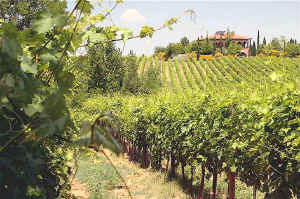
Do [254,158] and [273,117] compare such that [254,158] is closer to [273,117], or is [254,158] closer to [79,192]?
[273,117]

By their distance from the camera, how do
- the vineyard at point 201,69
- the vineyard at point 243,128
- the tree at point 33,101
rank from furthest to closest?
1. the vineyard at point 201,69
2. the vineyard at point 243,128
3. the tree at point 33,101

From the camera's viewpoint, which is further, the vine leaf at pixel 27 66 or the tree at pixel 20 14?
the tree at pixel 20 14

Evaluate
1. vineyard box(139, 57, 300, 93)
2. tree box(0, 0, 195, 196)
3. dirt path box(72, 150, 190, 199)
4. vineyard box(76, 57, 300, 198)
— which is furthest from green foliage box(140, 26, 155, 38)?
vineyard box(139, 57, 300, 93)

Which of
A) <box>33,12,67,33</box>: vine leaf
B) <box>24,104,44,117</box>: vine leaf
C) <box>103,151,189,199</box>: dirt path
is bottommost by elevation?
<box>103,151,189,199</box>: dirt path

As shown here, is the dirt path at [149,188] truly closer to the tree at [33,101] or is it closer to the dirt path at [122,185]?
the dirt path at [122,185]

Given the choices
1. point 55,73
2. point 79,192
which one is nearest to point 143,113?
point 79,192

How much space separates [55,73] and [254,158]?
15.9 ft

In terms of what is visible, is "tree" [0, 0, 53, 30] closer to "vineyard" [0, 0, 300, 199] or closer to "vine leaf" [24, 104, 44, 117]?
"vineyard" [0, 0, 300, 199]

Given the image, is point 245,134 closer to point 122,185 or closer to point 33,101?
point 33,101

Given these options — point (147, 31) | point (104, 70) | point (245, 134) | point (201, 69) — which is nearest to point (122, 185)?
point (245, 134)

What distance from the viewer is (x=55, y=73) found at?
1.17 meters

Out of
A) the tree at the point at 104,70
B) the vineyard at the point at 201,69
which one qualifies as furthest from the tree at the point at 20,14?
the vineyard at the point at 201,69

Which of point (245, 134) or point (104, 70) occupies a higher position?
point (104, 70)

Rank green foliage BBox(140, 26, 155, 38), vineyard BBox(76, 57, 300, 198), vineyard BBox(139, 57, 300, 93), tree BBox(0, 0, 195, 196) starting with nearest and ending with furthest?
tree BBox(0, 0, 195, 196) → green foliage BBox(140, 26, 155, 38) → vineyard BBox(76, 57, 300, 198) → vineyard BBox(139, 57, 300, 93)
